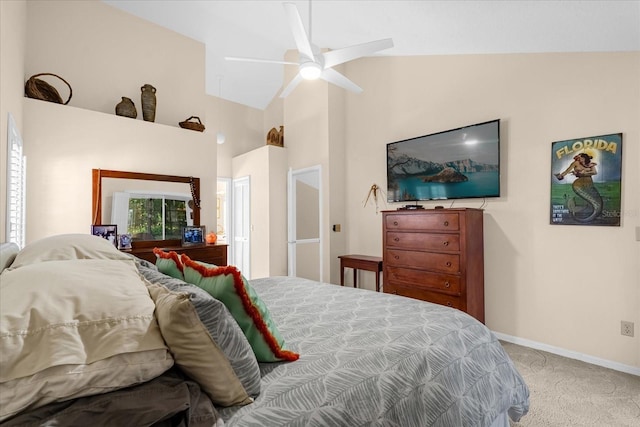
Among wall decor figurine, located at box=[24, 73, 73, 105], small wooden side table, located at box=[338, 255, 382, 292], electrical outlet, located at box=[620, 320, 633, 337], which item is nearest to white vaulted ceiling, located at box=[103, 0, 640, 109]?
wall decor figurine, located at box=[24, 73, 73, 105]

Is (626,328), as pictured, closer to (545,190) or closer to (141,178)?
(545,190)

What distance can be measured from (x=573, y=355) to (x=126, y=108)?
16.1 feet

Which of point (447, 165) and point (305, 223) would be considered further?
point (305, 223)

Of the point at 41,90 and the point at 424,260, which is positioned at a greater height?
the point at 41,90

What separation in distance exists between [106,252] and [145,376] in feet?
4.65

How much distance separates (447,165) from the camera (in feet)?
11.8

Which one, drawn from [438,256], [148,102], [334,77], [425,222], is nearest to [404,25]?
[334,77]

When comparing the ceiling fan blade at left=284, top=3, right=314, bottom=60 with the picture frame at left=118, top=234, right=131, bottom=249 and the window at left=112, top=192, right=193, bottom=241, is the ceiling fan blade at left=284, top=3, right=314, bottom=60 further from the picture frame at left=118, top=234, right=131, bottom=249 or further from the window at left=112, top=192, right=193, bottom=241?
the picture frame at left=118, top=234, right=131, bottom=249

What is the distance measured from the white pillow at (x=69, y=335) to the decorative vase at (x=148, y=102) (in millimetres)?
3257

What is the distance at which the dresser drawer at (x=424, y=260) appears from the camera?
124 inches

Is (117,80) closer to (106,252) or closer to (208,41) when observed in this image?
(208,41)

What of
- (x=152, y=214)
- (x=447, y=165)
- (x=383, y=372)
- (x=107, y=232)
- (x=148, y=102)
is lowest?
(x=383, y=372)

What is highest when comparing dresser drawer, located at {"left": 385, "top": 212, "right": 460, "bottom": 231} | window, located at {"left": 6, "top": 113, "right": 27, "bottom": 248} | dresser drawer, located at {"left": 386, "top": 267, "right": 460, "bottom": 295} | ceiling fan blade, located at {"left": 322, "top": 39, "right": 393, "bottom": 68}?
ceiling fan blade, located at {"left": 322, "top": 39, "right": 393, "bottom": 68}

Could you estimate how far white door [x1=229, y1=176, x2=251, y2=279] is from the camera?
5727 millimetres
